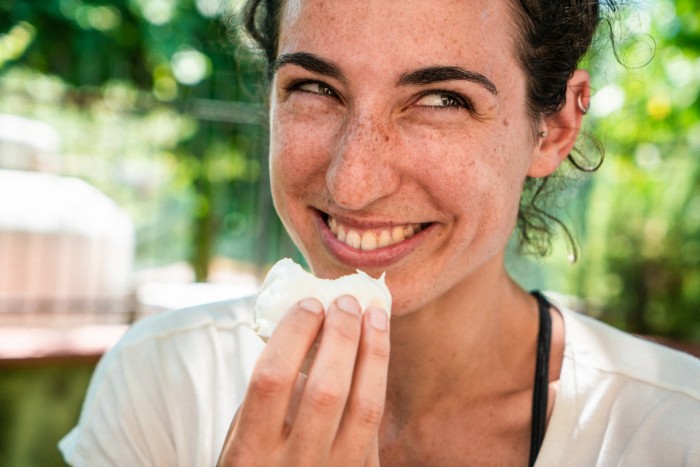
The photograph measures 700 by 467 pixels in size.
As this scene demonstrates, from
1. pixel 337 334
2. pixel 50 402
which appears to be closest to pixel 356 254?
pixel 337 334

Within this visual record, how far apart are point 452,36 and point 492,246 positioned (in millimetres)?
583

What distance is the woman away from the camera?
1.47 meters

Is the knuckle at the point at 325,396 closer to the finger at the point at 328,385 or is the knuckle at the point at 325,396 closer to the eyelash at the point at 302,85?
the finger at the point at 328,385

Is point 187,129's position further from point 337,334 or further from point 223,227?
point 337,334

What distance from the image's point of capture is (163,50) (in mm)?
6484

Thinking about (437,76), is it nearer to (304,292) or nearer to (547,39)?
(547,39)

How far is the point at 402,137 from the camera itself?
1.83 meters

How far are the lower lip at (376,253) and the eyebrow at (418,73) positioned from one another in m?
0.38

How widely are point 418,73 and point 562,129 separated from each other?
0.69m

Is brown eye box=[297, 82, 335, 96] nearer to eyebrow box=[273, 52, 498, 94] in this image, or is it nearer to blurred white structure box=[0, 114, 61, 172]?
eyebrow box=[273, 52, 498, 94]

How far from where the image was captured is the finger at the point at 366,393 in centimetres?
144

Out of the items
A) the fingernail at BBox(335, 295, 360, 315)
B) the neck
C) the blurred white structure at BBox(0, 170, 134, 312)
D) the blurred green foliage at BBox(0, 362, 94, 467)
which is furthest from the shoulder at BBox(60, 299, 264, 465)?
the blurred white structure at BBox(0, 170, 134, 312)

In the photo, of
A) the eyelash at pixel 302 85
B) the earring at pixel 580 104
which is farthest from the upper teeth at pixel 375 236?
the earring at pixel 580 104

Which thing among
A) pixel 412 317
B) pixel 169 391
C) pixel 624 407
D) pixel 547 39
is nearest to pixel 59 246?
pixel 169 391
